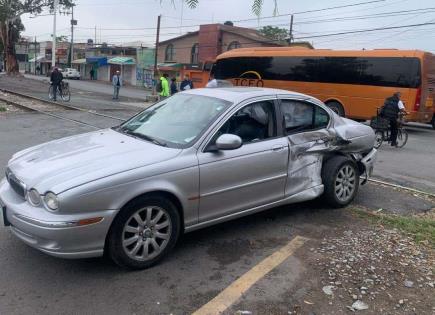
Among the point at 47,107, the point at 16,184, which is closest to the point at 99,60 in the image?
the point at 47,107

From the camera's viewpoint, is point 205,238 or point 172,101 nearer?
point 205,238

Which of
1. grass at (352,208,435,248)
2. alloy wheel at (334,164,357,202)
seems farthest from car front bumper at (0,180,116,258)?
grass at (352,208,435,248)

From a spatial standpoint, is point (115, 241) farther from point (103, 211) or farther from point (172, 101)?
point (172, 101)

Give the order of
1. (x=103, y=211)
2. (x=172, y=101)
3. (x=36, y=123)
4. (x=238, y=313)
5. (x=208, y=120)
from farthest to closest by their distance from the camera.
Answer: (x=36, y=123), (x=172, y=101), (x=208, y=120), (x=103, y=211), (x=238, y=313)

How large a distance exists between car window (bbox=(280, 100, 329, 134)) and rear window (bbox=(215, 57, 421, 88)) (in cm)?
1279

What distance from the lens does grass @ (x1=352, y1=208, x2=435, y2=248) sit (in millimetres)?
5156

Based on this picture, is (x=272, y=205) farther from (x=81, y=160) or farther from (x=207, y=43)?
(x=207, y=43)

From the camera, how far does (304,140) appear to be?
544cm

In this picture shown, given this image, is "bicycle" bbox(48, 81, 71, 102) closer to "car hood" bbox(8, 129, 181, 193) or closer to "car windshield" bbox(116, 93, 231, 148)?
"car windshield" bbox(116, 93, 231, 148)

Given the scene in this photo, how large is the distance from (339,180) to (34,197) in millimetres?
3669

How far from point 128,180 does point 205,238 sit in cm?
136

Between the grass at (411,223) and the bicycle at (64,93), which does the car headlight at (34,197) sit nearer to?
the grass at (411,223)

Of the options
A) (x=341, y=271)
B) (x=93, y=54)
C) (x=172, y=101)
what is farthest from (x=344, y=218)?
(x=93, y=54)

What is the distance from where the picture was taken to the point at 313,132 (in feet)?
18.5
